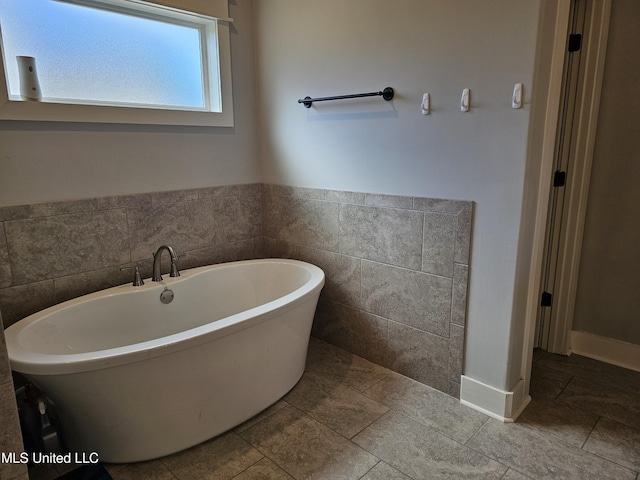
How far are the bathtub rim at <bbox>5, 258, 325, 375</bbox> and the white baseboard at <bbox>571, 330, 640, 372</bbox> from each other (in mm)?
1740

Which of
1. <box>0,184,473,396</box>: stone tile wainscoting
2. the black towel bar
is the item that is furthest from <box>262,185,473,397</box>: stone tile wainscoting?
the black towel bar

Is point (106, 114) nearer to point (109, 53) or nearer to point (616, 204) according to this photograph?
point (109, 53)

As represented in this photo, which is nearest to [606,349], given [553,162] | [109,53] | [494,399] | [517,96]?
[494,399]

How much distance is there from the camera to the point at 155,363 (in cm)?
162

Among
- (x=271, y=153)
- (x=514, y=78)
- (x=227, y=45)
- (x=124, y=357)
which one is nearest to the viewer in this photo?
(x=124, y=357)

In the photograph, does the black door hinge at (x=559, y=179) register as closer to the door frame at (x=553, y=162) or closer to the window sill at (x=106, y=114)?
the door frame at (x=553, y=162)

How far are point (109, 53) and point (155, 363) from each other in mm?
1767

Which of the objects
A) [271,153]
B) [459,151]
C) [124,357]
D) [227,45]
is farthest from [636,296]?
[227,45]

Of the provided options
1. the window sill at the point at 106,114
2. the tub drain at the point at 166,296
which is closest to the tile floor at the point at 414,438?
the tub drain at the point at 166,296

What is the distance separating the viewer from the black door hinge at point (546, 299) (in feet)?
8.73

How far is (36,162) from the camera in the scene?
204 centimetres

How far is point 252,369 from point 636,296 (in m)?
2.23

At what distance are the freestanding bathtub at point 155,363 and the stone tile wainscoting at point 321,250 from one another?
8.7 inches

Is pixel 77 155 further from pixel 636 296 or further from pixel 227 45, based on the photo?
pixel 636 296
